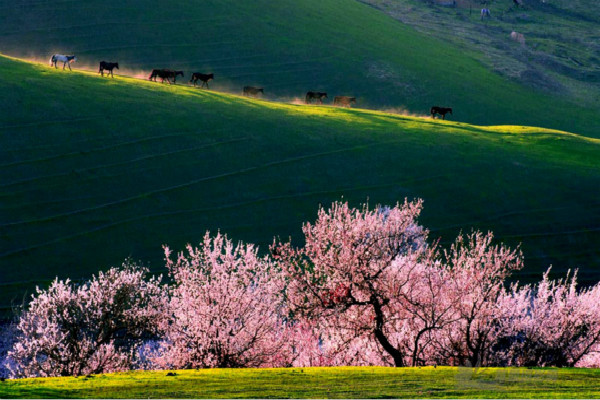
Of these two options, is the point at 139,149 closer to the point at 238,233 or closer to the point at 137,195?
the point at 137,195

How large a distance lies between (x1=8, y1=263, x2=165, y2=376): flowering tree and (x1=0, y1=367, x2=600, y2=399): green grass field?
7441mm

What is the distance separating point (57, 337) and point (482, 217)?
3800 centimetres

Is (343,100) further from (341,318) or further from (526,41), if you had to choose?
(526,41)

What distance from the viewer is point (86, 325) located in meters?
34.4

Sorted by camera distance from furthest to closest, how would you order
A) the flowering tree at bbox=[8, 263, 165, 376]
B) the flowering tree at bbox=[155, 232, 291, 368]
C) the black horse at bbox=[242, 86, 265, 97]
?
the black horse at bbox=[242, 86, 265, 97]
the flowering tree at bbox=[8, 263, 165, 376]
the flowering tree at bbox=[155, 232, 291, 368]

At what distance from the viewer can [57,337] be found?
33188 mm

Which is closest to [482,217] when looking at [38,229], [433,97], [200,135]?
[200,135]

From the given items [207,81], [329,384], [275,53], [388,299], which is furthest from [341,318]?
[275,53]

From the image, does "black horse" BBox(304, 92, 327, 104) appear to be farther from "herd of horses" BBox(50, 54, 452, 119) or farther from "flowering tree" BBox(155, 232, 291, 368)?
"flowering tree" BBox(155, 232, 291, 368)

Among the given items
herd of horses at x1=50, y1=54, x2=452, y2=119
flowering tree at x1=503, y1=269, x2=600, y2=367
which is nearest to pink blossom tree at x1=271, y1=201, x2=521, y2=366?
flowering tree at x1=503, y1=269, x2=600, y2=367

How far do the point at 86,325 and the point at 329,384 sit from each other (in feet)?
49.3

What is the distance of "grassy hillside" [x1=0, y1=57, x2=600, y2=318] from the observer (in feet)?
170

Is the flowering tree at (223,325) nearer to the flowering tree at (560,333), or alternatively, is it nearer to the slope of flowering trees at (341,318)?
the slope of flowering trees at (341,318)

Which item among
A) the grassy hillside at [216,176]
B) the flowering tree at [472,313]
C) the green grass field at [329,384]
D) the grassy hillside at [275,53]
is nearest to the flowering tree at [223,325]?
A: the green grass field at [329,384]
